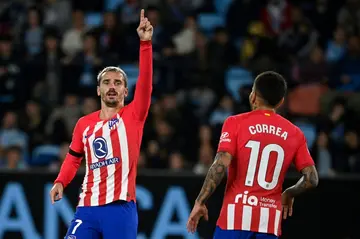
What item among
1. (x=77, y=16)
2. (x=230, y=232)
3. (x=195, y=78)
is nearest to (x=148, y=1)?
(x=77, y=16)

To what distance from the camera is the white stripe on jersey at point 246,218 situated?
21.3 ft

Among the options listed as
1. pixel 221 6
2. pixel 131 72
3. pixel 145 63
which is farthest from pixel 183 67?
pixel 145 63

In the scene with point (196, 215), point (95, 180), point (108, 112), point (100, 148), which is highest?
point (108, 112)

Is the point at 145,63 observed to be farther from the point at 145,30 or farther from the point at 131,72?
the point at 131,72

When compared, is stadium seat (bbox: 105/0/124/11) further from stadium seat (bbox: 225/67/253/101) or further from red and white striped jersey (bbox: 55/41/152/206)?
red and white striped jersey (bbox: 55/41/152/206)

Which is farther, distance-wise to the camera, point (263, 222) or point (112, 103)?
point (112, 103)

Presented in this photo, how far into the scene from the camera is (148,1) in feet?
51.0

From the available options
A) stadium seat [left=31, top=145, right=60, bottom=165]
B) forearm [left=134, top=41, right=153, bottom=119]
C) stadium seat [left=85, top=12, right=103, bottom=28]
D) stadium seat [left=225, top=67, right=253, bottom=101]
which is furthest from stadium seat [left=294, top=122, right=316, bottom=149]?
forearm [left=134, top=41, right=153, bottom=119]

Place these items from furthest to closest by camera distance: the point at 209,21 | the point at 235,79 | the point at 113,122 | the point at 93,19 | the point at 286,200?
the point at 93,19 → the point at 209,21 → the point at 235,79 → the point at 113,122 → the point at 286,200

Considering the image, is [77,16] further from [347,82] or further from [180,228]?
[180,228]

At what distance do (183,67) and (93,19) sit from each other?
2.44m

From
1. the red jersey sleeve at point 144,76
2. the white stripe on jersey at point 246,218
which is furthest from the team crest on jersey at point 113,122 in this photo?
the white stripe on jersey at point 246,218

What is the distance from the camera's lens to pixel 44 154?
41.8 feet

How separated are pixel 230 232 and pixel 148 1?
950cm
